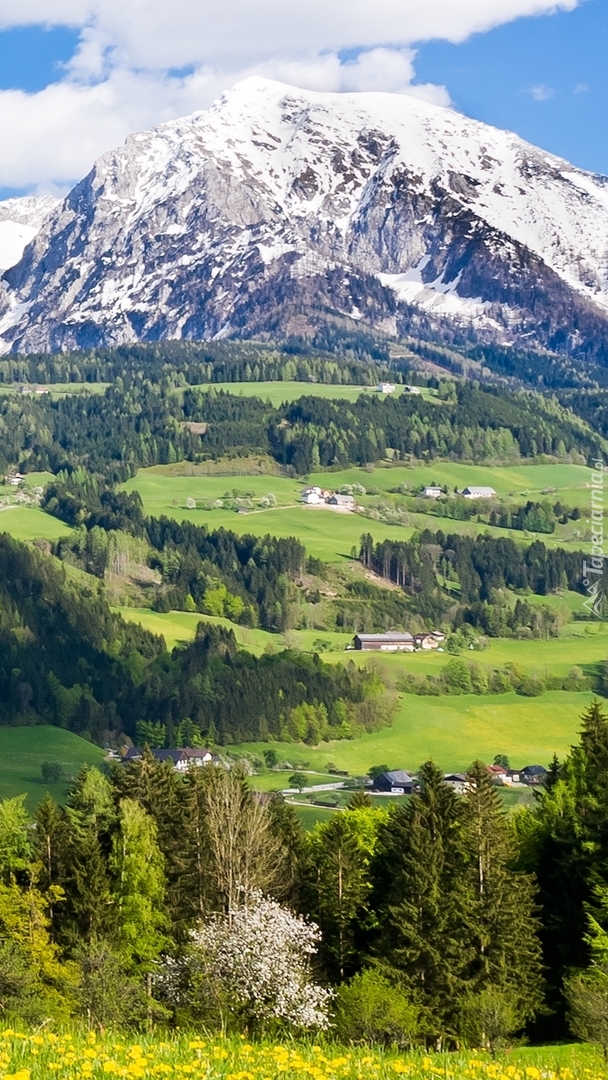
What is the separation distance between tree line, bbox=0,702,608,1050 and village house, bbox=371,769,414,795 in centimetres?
10794

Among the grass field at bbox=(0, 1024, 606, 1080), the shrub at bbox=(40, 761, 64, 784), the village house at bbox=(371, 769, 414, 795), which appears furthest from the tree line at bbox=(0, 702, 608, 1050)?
the village house at bbox=(371, 769, 414, 795)

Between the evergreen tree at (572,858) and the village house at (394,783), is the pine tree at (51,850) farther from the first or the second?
the village house at (394,783)

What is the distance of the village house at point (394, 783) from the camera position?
193175 millimetres

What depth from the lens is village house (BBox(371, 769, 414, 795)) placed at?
19318 cm

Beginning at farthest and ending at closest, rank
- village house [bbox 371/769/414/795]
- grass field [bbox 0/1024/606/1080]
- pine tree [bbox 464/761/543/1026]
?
1. village house [bbox 371/769/414/795]
2. pine tree [bbox 464/761/543/1026]
3. grass field [bbox 0/1024/606/1080]

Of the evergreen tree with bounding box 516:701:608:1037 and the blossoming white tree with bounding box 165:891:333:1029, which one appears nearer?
the blossoming white tree with bounding box 165:891:333:1029

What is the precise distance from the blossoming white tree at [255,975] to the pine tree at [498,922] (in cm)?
946

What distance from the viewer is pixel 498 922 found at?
225 feet

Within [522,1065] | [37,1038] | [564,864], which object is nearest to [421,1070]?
[522,1065]

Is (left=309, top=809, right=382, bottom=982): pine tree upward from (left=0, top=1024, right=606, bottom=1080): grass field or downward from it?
downward

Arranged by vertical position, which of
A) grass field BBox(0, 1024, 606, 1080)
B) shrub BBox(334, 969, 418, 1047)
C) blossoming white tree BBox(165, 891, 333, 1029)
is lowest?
shrub BBox(334, 969, 418, 1047)

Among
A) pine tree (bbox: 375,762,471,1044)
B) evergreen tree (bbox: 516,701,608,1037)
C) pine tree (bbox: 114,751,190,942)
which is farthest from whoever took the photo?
pine tree (bbox: 114,751,190,942)

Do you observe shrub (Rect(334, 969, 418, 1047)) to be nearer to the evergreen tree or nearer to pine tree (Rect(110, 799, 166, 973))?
the evergreen tree

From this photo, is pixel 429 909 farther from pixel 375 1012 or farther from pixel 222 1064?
pixel 222 1064
